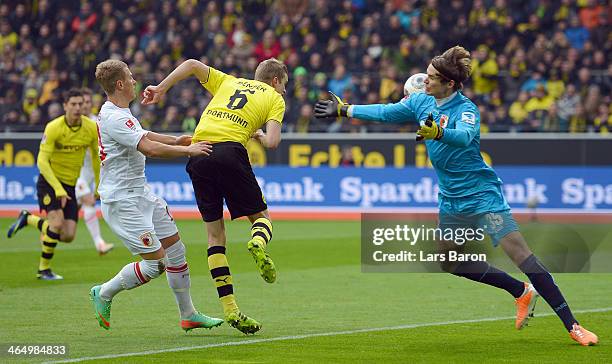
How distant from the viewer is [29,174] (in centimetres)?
2280

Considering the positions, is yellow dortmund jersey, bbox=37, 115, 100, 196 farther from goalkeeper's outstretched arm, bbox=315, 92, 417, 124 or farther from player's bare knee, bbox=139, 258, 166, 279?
goalkeeper's outstretched arm, bbox=315, 92, 417, 124

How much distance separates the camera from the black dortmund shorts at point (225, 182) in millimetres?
8672

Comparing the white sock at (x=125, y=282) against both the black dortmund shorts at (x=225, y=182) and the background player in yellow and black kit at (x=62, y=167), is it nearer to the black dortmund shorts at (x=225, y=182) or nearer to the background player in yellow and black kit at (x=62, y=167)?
the black dortmund shorts at (x=225, y=182)

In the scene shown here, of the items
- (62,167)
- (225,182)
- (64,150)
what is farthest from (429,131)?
(62,167)

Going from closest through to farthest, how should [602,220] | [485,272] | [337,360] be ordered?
[337,360]
[485,272]
[602,220]

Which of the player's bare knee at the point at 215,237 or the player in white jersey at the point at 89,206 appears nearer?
the player's bare knee at the point at 215,237

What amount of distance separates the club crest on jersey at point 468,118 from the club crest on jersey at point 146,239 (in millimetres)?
2614

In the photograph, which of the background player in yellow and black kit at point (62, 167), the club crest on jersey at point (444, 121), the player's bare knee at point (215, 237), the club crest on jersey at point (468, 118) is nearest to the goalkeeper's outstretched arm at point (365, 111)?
the club crest on jersey at point (444, 121)

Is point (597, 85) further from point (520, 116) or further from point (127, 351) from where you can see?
point (127, 351)

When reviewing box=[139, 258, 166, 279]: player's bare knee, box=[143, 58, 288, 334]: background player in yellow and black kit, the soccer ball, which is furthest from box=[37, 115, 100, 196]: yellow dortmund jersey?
the soccer ball

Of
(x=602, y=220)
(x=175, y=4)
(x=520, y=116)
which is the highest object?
(x=175, y=4)

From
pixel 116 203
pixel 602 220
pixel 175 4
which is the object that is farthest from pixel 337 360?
pixel 175 4

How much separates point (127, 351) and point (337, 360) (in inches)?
61.9

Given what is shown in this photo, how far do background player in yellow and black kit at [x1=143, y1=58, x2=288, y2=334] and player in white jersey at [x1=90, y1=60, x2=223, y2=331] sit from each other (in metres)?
0.20
